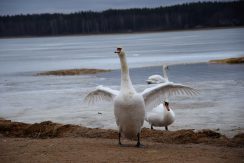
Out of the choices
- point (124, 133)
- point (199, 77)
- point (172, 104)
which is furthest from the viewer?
point (199, 77)

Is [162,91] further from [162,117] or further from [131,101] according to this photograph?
[162,117]

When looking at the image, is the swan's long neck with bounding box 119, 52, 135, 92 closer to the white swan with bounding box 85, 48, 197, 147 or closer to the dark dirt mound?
the white swan with bounding box 85, 48, 197, 147

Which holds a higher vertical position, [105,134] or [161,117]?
[161,117]

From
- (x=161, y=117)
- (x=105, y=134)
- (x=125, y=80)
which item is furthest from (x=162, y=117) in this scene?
(x=125, y=80)

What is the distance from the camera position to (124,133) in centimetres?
1009

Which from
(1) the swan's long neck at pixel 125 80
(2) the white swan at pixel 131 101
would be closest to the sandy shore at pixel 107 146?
(2) the white swan at pixel 131 101

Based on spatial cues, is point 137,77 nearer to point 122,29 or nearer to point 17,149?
point 17,149

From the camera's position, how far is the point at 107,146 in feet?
31.2

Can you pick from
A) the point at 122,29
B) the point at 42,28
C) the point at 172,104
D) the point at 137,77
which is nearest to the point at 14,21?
the point at 42,28

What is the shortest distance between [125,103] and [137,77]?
17.2 metres

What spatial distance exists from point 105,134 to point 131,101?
2151mm

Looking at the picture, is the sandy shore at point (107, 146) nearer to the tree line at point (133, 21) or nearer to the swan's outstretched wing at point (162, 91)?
the swan's outstretched wing at point (162, 91)

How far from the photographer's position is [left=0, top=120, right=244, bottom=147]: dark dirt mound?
34.7 ft

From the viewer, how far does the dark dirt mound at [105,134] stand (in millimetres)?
10586
